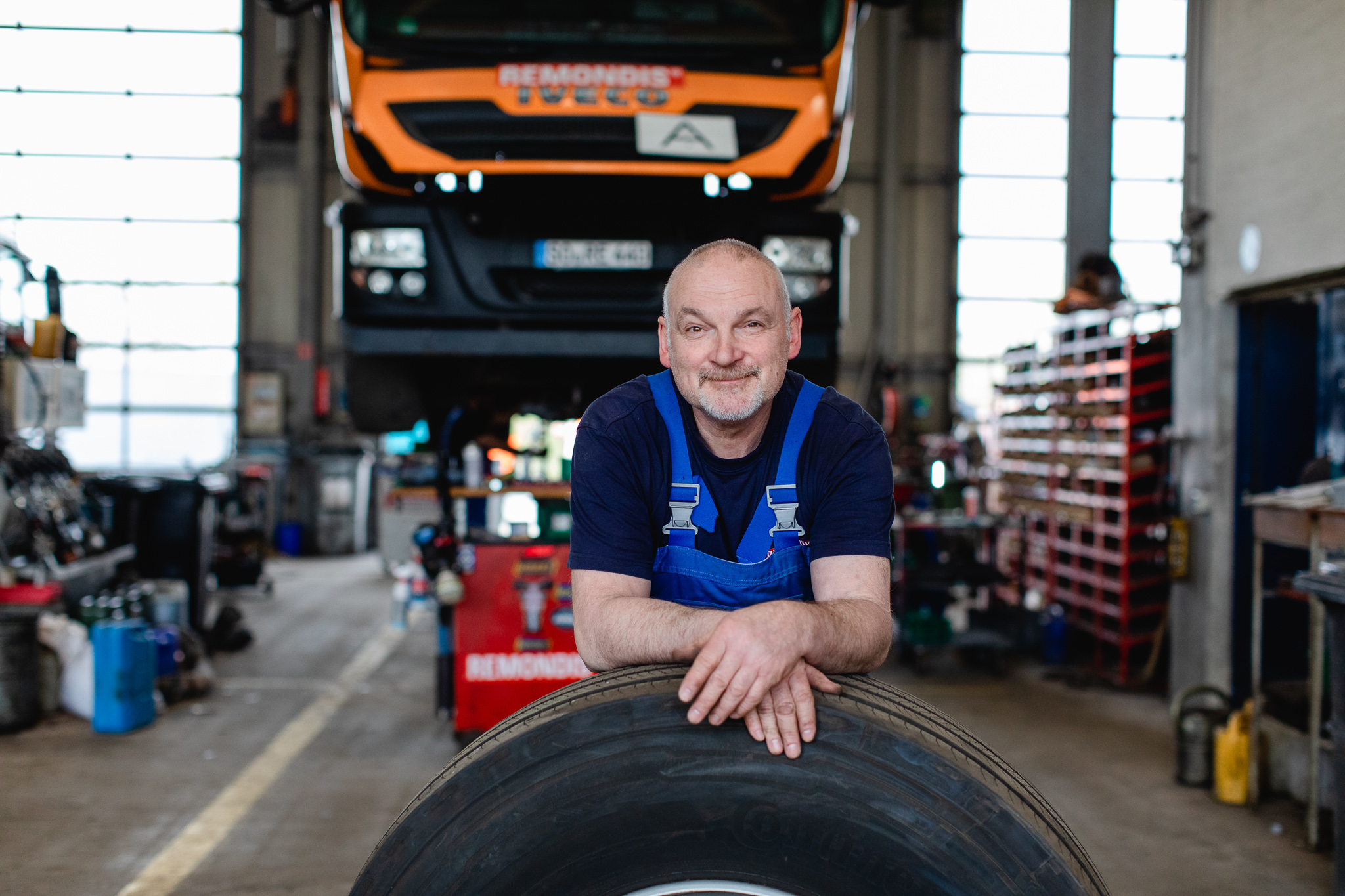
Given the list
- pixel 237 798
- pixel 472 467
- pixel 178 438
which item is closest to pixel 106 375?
pixel 178 438

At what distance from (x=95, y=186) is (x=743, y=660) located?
45.1ft

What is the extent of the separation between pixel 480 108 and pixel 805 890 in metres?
3.48

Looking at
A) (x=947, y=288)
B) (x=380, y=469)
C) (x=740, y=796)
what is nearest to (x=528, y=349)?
(x=740, y=796)

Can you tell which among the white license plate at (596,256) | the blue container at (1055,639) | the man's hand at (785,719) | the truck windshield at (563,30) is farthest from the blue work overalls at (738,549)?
the blue container at (1055,639)

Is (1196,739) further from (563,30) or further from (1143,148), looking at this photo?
(1143,148)

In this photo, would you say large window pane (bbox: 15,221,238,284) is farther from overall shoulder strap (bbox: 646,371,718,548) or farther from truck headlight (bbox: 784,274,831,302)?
overall shoulder strap (bbox: 646,371,718,548)

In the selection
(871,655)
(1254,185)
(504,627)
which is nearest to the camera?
(871,655)

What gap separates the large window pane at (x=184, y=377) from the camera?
1271 centimetres

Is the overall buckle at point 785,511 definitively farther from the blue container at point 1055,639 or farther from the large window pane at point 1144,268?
the large window pane at point 1144,268

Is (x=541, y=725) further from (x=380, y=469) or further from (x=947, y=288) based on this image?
(x=947, y=288)

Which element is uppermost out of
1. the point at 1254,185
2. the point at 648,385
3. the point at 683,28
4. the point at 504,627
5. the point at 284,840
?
the point at 683,28

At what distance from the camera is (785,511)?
1.76 m

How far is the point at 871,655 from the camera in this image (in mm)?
1570

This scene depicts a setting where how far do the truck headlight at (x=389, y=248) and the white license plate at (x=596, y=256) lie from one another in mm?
473
